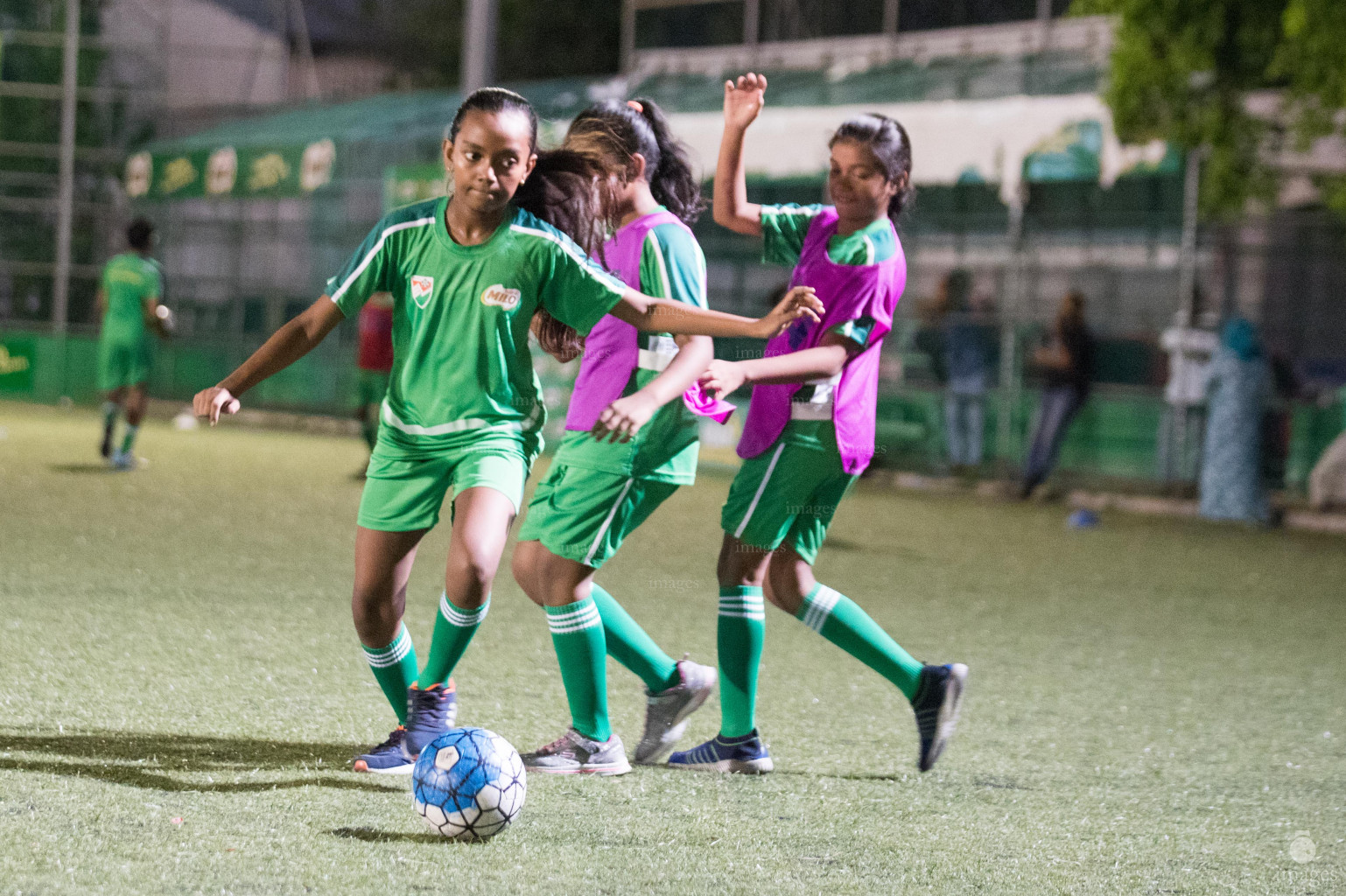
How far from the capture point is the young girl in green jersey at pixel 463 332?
407 cm

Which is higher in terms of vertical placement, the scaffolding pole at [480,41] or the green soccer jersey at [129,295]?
the scaffolding pole at [480,41]

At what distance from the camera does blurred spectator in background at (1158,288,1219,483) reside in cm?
1470

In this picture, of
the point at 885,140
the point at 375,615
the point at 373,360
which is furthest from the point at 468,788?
the point at 373,360

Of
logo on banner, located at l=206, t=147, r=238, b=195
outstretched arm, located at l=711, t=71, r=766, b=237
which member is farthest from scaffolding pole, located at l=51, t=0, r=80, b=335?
outstretched arm, located at l=711, t=71, r=766, b=237

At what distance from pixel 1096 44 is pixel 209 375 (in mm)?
12879

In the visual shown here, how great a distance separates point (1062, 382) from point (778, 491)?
10879mm

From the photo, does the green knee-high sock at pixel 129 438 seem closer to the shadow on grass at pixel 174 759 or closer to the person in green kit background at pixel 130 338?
the person in green kit background at pixel 130 338

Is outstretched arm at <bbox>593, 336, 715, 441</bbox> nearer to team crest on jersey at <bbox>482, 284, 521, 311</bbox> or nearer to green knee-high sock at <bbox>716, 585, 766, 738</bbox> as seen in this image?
team crest on jersey at <bbox>482, 284, 521, 311</bbox>

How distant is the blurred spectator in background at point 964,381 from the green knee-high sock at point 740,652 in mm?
11878

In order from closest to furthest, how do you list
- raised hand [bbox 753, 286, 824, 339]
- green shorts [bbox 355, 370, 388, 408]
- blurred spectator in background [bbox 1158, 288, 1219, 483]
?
raised hand [bbox 753, 286, 824, 339], green shorts [bbox 355, 370, 388, 408], blurred spectator in background [bbox 1158, 288, 1219, 483]

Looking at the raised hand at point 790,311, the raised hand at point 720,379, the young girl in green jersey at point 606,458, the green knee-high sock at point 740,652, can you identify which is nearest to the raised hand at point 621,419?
→ the raised hand at point 720,379

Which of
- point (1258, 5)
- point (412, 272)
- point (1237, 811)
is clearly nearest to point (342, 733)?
point (412, 272)

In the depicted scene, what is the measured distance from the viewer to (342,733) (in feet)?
15.7

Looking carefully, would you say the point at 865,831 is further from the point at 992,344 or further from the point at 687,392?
the point at 992,344
